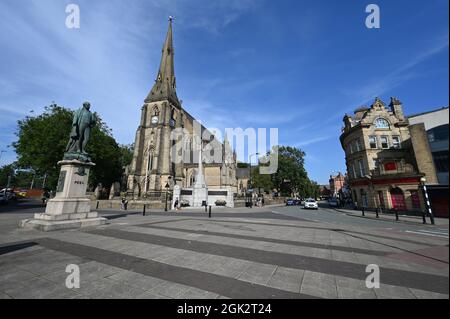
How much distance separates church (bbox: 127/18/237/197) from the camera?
37156mm

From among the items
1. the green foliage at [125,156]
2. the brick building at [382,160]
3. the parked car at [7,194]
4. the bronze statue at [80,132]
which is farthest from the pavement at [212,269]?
the green foliage at [125,156]

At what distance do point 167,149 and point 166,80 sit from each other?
1812cm

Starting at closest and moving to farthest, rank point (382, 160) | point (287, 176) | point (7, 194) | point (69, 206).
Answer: point (69, 206) < point (382, 160) < point (7, 194) < point (287, 176)

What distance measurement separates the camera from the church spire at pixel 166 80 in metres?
43.5

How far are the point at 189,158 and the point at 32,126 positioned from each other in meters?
27.4

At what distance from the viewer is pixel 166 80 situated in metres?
46.5

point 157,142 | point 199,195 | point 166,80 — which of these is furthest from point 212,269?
point 166,80

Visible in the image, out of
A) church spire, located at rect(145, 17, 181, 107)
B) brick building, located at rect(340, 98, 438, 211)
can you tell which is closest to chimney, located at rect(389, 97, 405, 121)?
brick building, located at rect(340, 98, 438, 211)

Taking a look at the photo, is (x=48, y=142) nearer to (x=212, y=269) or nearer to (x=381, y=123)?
(x=212, y=269)

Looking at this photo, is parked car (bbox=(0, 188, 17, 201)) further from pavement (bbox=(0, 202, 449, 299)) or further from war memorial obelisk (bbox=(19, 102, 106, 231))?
pavement (bbox=(0, 202, 449, 299))

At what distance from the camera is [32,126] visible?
31.7 metres

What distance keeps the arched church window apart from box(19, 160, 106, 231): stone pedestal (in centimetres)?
3356

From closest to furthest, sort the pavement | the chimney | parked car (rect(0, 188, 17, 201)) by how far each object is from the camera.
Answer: the pavement, the chimney, parked car (rect(0, 188, 17, 201))
